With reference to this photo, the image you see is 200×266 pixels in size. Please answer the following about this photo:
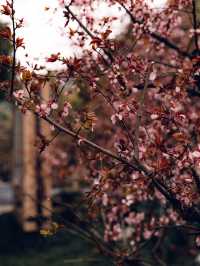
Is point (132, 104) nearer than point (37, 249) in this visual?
Yes

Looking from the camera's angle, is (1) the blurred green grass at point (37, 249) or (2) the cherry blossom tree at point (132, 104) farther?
(1) the blurred green grass at point (37, 249)

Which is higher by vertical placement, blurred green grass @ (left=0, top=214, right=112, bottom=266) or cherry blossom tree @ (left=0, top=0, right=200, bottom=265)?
cherry blossom tree @ (left=0, top=0, right=200, bottom=265)

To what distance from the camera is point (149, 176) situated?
343cm

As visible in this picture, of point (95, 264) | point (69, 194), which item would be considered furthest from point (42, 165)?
point (69, 194)

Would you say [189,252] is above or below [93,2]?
below

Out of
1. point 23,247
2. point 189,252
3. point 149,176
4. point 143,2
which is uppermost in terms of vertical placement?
point 143,2

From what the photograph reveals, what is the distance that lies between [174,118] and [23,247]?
11419 mm

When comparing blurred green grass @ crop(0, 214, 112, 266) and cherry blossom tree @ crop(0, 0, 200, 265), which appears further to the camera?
blurred green grass @ crop(0, 214, 112, 266)

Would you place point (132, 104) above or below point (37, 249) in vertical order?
above

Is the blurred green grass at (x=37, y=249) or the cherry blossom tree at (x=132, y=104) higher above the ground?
the cherry blossom tree at (x=132, y=104)

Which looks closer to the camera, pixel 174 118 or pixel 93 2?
pixel 174 118

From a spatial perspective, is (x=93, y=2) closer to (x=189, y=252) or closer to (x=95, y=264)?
(x=189, y=252)

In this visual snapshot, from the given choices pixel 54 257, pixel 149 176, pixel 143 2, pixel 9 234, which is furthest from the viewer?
pixel 9 234

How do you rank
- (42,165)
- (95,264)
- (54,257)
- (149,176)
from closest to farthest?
(149,176)
(95,264)
(54,257)
(42,165)
